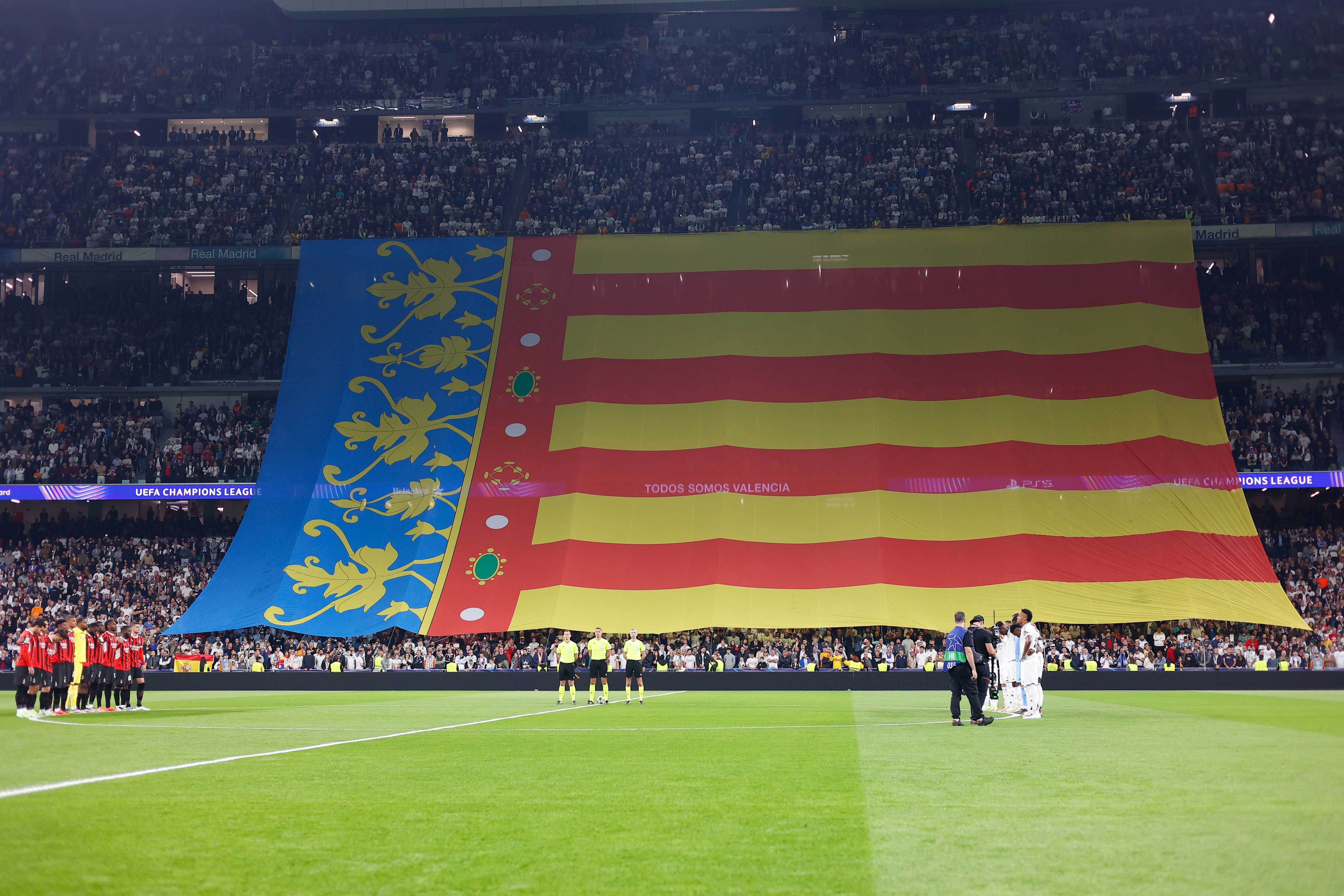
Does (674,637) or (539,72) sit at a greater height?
(539,72)

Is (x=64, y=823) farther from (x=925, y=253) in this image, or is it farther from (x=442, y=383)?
(x=925, y=253)

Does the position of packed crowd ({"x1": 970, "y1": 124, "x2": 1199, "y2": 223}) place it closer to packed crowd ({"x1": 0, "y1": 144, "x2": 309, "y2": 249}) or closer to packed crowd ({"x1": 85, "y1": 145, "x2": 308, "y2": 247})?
packed crowd ({"x1": 85, "y1": 145, "x2": 308, "y2": 247})

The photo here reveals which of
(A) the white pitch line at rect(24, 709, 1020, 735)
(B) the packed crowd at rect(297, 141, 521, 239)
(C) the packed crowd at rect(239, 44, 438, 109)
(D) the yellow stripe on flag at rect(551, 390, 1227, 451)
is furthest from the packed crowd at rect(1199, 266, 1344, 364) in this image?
(C) the packed crowd at rect(239, 44, 438, 109)

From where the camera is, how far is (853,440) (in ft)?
141

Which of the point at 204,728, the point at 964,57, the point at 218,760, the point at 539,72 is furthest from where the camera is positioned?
the point at 539,72

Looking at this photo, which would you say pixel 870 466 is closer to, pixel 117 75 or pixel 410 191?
pixel 410 191

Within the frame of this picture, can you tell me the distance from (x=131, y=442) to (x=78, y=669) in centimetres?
2929

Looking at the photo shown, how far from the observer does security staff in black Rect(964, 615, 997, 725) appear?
18.1 meters

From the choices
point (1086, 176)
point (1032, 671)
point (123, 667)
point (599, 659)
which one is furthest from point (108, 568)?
point (1086, 176)

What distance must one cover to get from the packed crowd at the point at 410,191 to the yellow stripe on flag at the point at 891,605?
1944 centimetres

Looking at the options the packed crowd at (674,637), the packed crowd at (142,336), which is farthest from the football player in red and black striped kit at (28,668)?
the packed crowd at (142,336)

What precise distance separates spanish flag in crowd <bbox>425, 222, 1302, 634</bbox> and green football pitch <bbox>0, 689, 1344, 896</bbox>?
73.5 feet

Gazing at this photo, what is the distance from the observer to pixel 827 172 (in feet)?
176

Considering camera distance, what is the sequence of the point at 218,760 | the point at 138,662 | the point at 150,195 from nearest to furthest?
the point at 218,760 < the point at 138,662 < the point at 150,195
